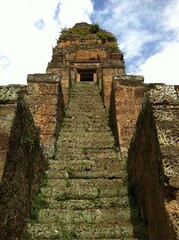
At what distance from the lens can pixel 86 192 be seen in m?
5.99

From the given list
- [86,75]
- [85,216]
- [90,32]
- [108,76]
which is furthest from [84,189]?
[90,32]

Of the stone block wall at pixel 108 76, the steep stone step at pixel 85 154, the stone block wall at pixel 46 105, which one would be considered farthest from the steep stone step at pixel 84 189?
the stone block wall at pixel 108 76

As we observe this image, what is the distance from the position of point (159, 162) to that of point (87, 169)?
2868 mm

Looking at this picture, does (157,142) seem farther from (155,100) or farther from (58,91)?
(58,91)

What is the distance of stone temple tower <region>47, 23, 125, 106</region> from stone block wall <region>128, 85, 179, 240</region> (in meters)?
6.23

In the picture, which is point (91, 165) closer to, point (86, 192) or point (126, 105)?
point (86, 192)

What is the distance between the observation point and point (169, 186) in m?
3.80

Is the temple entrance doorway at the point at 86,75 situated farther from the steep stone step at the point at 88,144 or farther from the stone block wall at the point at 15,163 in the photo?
the stone block wall at the point at 15,163

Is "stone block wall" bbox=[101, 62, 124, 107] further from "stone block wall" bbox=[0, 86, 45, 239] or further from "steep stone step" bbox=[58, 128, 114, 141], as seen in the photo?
"stone block wall" bbox=[0, 86, 45, 239]

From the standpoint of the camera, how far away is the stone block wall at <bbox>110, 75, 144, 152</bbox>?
8.32 meters

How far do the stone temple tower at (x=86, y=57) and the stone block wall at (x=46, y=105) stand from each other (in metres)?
2.15

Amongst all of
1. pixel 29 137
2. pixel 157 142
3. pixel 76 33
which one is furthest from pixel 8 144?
pixel 76 33

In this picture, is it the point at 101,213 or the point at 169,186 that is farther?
the point at 101,213

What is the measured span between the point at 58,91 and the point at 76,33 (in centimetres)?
1200
